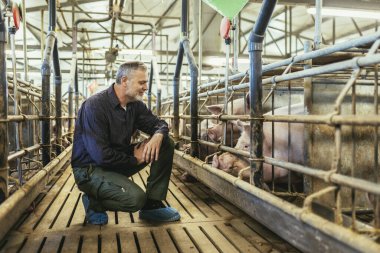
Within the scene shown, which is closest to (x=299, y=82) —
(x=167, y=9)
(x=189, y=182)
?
(x=189, y=182)

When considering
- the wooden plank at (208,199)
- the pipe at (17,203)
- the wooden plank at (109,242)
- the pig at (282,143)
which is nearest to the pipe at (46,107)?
the pipe at (17,203)

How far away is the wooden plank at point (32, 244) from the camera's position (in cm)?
244

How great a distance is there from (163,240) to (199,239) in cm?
24

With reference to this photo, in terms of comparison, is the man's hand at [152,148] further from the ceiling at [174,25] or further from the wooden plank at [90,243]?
the ceiling at [174,25]

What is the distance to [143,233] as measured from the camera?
9.06 ft

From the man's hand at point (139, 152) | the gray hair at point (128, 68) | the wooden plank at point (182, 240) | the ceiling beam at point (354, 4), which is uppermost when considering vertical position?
the ceiling beam at point (354, 4)

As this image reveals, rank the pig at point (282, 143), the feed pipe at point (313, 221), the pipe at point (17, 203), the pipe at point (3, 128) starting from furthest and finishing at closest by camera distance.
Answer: the pig at point (282, 143) → the pipe at point (3, 128) → the pipe at point (17, 203) → the feed pipe at point (313, 221)

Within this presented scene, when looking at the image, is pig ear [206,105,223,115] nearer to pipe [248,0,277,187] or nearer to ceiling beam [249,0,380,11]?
pipe [248,0,277,187]

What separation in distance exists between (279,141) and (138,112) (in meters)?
1.34

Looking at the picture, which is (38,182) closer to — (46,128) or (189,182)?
(46,128)

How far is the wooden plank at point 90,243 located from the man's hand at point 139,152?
2.34 ft

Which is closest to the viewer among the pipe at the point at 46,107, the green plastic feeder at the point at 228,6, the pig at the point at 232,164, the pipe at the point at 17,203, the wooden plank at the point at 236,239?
the pipe at the point at 17,203

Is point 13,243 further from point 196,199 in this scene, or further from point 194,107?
point 194,107

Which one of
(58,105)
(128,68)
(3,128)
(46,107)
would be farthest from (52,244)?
(58,105)
